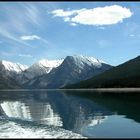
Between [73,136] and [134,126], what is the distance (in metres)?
16.5

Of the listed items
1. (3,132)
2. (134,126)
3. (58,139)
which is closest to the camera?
(58,139)

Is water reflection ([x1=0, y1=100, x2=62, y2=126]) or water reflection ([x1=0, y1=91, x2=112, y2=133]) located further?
water reflection ([x1=0, y1=100, x2=62, y2=126])

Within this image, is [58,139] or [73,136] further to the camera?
[73,136]

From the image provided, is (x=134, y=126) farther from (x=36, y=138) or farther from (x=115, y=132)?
(x=36, y=138)

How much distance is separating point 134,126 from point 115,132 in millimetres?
6985

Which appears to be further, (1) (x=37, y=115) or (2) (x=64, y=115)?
(1) (x=37, y=115)

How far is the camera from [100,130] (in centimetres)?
4934

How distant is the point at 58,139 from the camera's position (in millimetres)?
36438

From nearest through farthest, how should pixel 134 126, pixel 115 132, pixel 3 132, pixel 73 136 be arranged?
1. pixel 73 136
2. pixel 3 132
3. pixel 115 132
4. pixel 134 126

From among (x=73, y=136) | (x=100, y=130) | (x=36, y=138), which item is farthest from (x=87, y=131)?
(x=36, y=138)

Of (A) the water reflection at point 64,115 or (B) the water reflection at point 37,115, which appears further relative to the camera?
(B) the water reflection at point 37,115

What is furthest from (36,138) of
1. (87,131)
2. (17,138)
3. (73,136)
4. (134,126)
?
(134,126)

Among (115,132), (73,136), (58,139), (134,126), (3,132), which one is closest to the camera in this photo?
(58,139)

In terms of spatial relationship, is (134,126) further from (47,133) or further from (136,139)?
(47,133)
